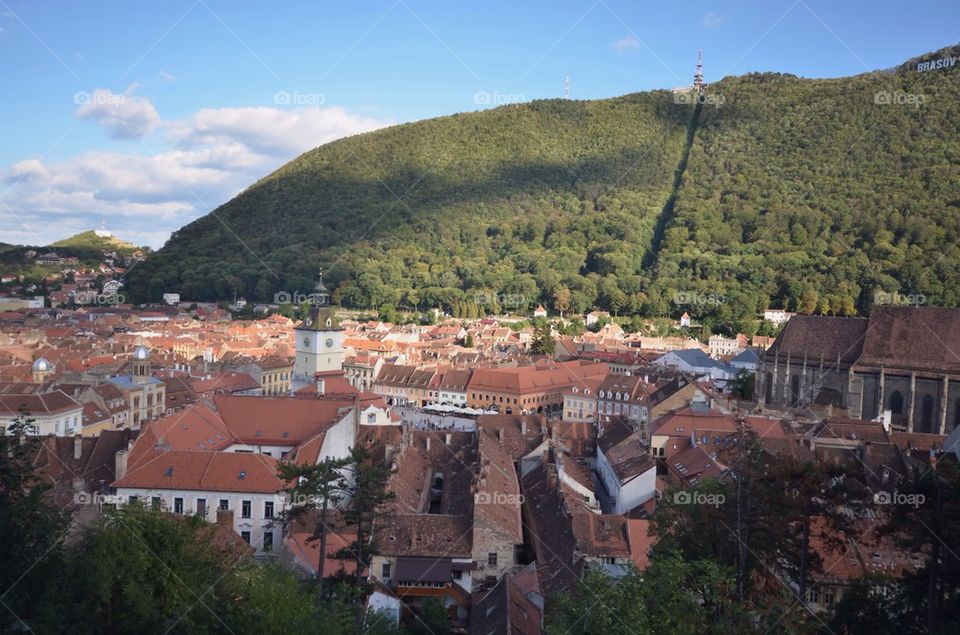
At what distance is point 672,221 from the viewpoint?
484 feet

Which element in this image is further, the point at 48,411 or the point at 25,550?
the point at 48,411

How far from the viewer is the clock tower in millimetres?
48188

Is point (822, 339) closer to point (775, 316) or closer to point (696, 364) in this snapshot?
point (696, 364)

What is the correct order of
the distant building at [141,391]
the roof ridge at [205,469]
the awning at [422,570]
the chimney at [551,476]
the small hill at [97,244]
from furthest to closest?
the small hill at [97,244], the distant building at [141,391], the chimney at [551,476], the roof ridge at [205,469], the awning at [422,570]

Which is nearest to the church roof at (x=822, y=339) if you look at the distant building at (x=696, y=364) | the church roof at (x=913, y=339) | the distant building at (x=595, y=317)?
the church roof at (x=913, y=339)

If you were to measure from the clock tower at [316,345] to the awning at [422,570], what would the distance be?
985 inches

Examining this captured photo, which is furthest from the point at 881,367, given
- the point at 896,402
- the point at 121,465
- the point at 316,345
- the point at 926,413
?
the point at 121,465

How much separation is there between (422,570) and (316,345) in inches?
1040

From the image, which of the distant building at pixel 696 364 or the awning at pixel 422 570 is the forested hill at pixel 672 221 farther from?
the awning at pixel 422 570

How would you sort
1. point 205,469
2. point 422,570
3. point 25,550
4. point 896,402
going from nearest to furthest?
point 25,550 < point 422,570 < point 205,469 < point 896,402

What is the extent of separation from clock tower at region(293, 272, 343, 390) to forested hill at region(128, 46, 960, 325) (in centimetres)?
6855

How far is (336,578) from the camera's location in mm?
20672

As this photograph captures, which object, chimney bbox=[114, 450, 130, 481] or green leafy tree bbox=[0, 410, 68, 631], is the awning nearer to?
chimney bbox=[114, 450, 130, 481]

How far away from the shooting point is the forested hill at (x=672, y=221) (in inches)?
4478
